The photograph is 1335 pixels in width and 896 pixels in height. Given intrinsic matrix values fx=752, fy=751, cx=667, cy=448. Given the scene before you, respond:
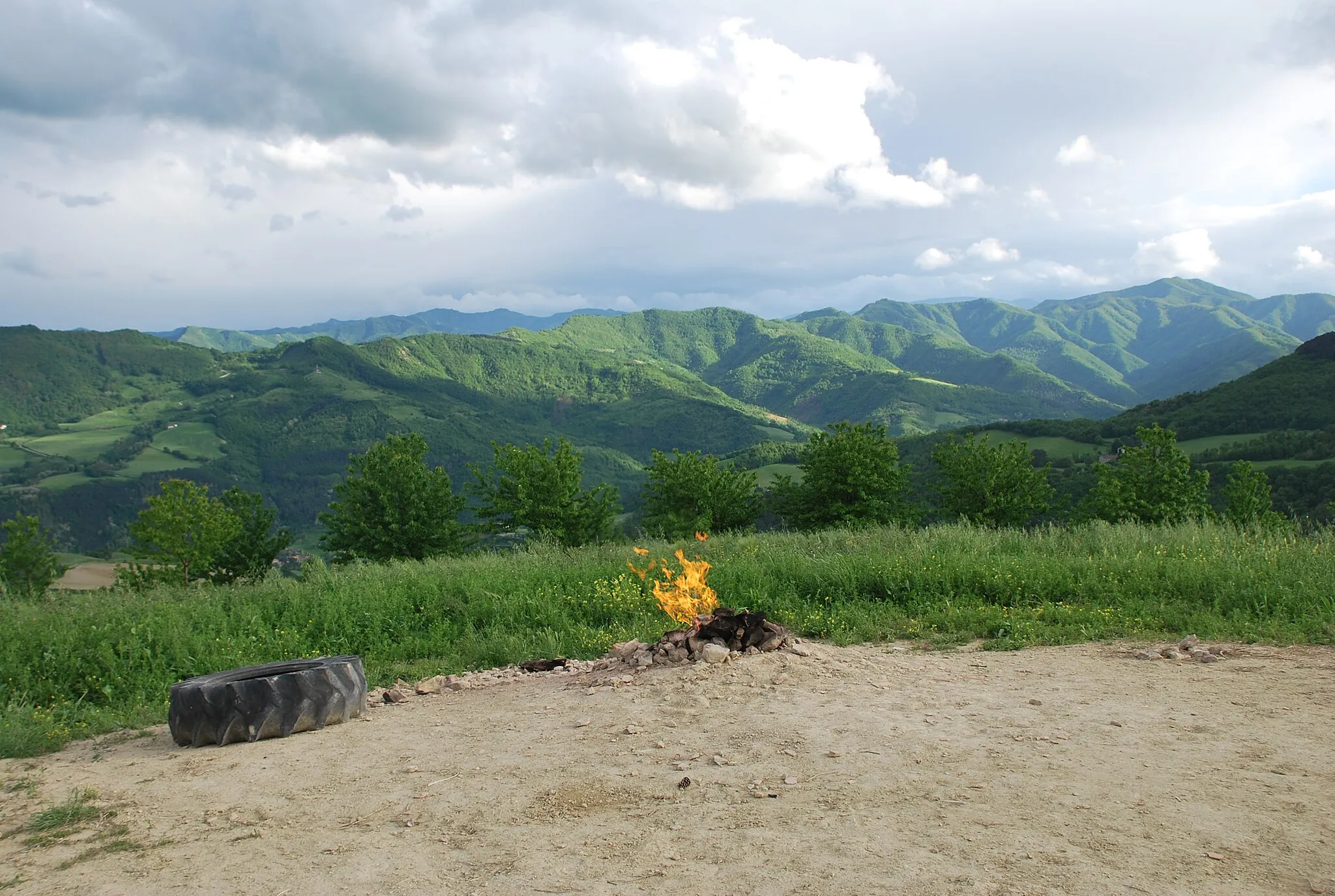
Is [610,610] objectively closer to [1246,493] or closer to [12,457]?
[1246,493]

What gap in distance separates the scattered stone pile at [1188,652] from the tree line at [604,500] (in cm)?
2102

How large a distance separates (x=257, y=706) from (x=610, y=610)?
460 cm

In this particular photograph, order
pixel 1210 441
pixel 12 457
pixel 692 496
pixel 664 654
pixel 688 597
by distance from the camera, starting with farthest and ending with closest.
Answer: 1. pixel 12 457
2. pixel 1210 441
3. pixel 692 496
4. pixel 688 597
5. pixel 664 654

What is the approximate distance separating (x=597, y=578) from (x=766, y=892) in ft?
25.8

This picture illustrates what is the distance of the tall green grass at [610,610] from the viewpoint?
7.92 metres

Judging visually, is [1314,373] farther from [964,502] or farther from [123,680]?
[123,680]

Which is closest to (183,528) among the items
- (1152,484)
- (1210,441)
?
(1152,484)

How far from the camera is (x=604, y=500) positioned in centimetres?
3375

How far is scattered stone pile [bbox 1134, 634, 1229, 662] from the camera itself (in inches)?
273

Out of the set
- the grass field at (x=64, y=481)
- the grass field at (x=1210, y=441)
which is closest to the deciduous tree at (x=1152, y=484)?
the grass field at (x=1210, y=441)

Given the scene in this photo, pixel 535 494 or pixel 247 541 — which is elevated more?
pixel 535 494

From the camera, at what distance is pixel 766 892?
11.6ft

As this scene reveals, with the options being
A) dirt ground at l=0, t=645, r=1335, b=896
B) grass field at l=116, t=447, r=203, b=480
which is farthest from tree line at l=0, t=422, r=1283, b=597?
grass field at l=116, t=447, r=203, b=480

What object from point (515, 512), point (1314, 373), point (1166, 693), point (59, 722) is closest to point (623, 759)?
point (1166, 693)
